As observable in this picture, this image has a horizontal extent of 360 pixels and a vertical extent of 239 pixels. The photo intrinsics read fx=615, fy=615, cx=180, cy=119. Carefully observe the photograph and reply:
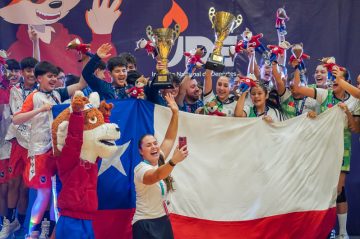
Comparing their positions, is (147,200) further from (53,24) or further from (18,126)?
(53,24)

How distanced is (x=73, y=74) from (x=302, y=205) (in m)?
2.95

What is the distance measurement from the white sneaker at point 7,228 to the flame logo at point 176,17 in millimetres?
2704

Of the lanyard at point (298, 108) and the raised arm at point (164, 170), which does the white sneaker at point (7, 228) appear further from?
the lanyard at point (298, 108)

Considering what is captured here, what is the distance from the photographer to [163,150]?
4738 millimetres

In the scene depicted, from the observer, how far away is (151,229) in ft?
14.0

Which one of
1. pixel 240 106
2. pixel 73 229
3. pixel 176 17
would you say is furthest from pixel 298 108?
pixel 73 229

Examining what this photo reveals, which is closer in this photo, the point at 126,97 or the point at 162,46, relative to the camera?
the point at 162,46

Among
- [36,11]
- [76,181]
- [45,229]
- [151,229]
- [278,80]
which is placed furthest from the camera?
[36,11]

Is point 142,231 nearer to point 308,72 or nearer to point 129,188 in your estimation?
point 129,188

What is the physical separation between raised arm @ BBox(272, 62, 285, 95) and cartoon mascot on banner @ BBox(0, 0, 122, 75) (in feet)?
6.62

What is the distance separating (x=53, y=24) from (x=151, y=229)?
3390mm

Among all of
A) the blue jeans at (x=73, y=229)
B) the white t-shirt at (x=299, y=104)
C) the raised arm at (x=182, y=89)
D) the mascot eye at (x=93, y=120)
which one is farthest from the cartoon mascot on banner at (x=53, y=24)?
the blue jeans at (x=73, y=229)

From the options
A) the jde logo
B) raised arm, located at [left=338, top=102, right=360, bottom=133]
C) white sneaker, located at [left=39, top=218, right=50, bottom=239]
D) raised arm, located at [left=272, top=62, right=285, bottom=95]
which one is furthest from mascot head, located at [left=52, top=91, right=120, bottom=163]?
the jde logo

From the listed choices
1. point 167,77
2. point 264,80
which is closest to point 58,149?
point 167,77
